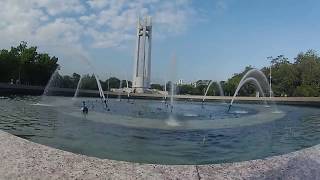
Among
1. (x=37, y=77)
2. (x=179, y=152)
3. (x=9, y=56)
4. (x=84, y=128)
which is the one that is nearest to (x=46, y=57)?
(x=37, y=77)

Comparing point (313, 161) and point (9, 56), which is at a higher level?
point (9, 56)

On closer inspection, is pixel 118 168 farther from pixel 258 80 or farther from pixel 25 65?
pixel 258 80

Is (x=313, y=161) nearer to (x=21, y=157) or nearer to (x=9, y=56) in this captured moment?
(x=21, y=157)

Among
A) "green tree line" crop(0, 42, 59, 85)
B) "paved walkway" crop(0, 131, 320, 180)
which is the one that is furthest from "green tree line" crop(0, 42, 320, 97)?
"paved walkway" crop(0, 131, 320, 180)

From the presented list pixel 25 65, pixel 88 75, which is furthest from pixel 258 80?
pixel 25 65

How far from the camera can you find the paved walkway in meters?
6.89

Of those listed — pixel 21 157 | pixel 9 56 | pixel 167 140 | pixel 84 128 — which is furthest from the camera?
pixel 9 56

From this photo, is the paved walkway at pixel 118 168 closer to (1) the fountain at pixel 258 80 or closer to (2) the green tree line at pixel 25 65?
(2) the green tree line at pixel 25 65

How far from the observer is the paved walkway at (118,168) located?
6887 mm

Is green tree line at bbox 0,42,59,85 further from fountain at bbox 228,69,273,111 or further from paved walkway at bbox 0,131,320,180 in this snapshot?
paved walkway at bbox 0,131,320,180

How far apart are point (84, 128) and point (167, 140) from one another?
379 cm

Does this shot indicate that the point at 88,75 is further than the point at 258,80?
No

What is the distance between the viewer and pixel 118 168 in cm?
713

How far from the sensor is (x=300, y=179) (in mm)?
7219
